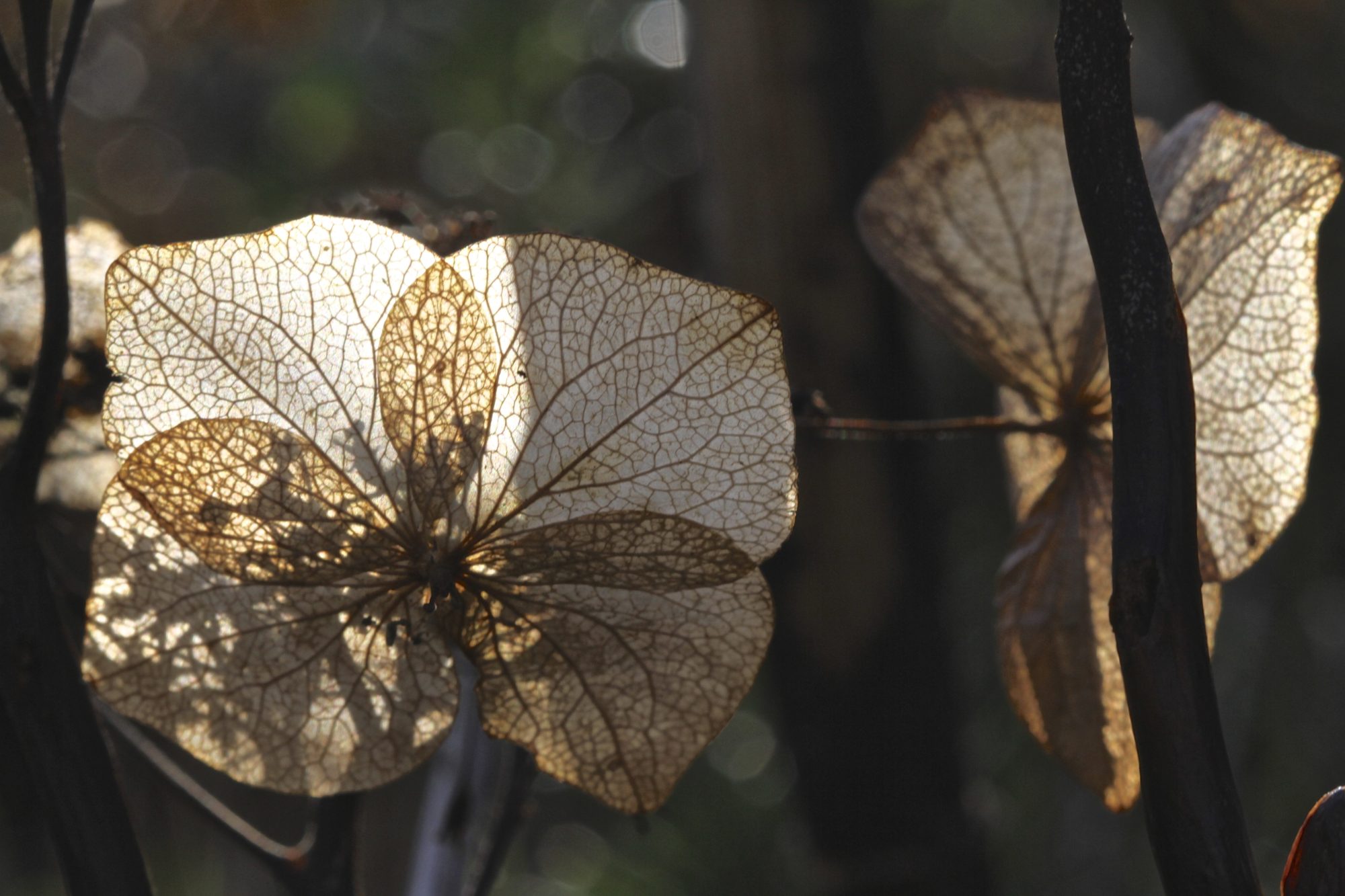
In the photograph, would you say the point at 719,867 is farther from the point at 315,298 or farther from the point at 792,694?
the point at 315,298

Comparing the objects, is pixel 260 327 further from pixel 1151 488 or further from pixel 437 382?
pixel 1151 488

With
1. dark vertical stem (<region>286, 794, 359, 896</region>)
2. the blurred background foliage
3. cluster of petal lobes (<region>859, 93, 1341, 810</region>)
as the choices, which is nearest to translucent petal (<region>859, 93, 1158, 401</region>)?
cluster of petal lobes (<region>859, 93, 1341, 810</region>)

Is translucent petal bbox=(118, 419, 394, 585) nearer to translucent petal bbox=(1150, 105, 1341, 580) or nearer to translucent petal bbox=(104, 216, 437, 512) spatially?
translucent petal bbox=(104, 216, 437, 512)

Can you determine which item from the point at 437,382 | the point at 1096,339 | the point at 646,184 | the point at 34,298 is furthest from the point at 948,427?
the point at 646,184

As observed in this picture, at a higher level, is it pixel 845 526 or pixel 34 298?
pixel 34 298

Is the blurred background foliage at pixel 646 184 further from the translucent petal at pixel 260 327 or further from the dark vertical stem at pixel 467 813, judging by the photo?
the translucent petal at pixel 260 327

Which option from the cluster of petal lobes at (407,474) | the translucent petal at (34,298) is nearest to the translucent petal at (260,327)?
the cluster of petal lobes at (407,474)

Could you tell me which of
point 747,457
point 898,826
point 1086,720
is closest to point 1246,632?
point 898,826
